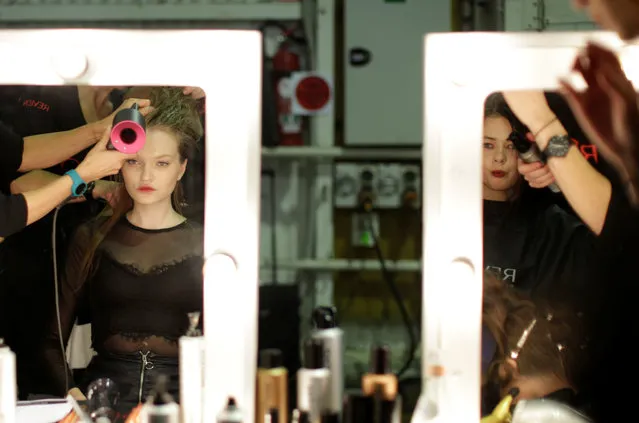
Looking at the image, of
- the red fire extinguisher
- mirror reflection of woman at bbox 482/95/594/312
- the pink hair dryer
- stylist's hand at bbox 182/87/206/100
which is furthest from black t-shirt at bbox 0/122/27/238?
the red fire extinguisher

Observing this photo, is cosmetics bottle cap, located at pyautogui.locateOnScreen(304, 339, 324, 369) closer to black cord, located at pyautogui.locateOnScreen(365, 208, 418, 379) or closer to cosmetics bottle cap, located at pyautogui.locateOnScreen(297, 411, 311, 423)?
cosmetics bottle cap, located at pyautogui.locateOnScreen(297, 411, 311, 423)

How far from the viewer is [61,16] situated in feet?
5.22

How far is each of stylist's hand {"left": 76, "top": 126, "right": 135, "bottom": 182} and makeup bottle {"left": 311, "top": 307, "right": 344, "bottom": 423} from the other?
322 mm

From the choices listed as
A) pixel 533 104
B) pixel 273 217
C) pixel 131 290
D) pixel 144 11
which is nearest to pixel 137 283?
pixel 131 290

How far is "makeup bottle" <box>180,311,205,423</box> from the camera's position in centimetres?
88

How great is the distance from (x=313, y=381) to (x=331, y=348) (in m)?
0.07

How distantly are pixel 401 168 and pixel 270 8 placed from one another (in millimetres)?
456

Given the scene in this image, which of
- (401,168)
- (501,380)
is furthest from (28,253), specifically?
(401,168)

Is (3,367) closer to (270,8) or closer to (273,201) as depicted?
(273,201)

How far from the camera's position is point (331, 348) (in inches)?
35.7

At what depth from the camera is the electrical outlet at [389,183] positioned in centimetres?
161

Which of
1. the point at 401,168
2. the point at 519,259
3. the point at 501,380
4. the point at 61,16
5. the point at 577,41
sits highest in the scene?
the point at 61,16

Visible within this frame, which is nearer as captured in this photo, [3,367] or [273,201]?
[3,367]

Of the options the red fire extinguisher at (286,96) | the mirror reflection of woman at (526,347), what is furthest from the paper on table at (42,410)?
the red fire extinguisher at (286,96)
